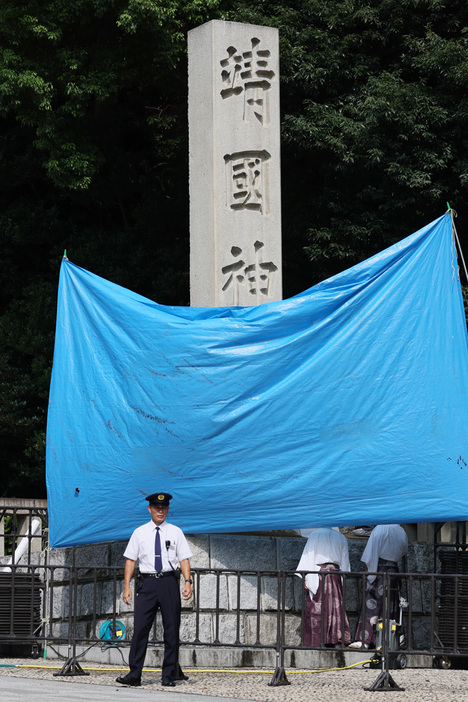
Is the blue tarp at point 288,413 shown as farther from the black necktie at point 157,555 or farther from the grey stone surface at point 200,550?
the grey stone surface at point 200,550

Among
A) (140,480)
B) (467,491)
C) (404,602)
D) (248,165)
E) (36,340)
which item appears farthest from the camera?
(36,340)

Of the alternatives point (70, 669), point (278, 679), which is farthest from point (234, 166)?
point (278, 679)

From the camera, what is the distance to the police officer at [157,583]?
333 inches

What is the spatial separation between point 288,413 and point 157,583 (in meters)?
1.60

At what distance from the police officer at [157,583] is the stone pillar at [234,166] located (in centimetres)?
435

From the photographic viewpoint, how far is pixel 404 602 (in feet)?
34.6

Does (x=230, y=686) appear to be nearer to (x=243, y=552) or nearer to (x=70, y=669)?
(x=70, y=669)

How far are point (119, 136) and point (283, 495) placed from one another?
648 inches

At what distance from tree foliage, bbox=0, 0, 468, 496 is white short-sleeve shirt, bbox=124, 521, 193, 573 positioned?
10.5 m

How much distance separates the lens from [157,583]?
8.54m

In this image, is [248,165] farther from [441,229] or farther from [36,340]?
[36,340]

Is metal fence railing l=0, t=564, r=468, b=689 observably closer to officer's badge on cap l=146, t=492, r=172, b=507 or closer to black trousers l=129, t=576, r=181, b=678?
black trousers l=129, t=576, r=181, b=678

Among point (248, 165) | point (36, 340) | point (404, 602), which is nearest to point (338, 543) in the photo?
point (404, 602)

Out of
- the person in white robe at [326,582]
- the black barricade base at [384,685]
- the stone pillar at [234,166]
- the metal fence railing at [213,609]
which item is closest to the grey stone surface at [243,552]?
the metal fence railing at [213,609]
